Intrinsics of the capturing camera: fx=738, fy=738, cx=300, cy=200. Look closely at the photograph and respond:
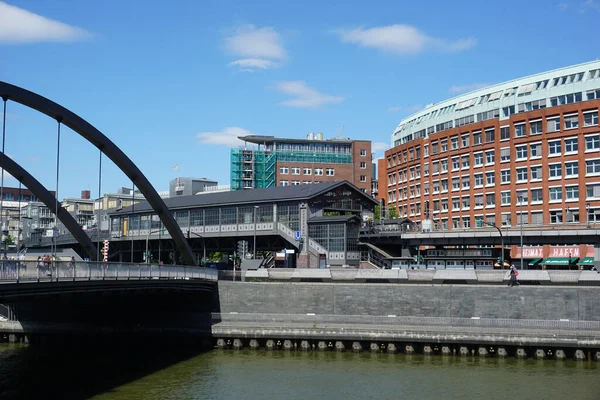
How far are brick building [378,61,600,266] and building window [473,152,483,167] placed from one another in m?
0.14

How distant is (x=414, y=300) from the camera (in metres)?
59.2

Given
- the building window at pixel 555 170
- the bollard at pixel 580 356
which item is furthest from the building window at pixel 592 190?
the bollard at pixel 580 356

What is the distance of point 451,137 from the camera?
356 feet

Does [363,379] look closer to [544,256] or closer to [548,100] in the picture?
[544,256]

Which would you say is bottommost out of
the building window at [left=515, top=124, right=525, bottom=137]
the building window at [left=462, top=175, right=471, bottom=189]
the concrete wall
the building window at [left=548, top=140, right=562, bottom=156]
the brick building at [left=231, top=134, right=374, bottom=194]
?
the concrete wall

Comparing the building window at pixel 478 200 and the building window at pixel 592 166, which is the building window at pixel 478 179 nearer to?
the building window at pixel 478 200

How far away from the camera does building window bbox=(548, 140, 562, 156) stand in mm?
92562

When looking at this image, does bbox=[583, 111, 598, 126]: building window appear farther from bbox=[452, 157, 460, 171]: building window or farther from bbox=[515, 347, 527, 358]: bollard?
bbox=[515, 347, 527, 358]: bollard

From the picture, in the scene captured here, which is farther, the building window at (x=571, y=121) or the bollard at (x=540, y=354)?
the building window at (x=571, y=121)

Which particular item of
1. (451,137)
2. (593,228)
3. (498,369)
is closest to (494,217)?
(451,137)

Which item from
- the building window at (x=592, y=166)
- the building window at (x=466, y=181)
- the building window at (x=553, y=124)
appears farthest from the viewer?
the building window at (x=466, y=181)

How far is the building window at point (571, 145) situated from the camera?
298ft

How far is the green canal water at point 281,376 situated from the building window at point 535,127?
51.2m

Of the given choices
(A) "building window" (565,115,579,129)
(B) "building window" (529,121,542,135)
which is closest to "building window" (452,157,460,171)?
(B) "building window" (529,121,542,135)
